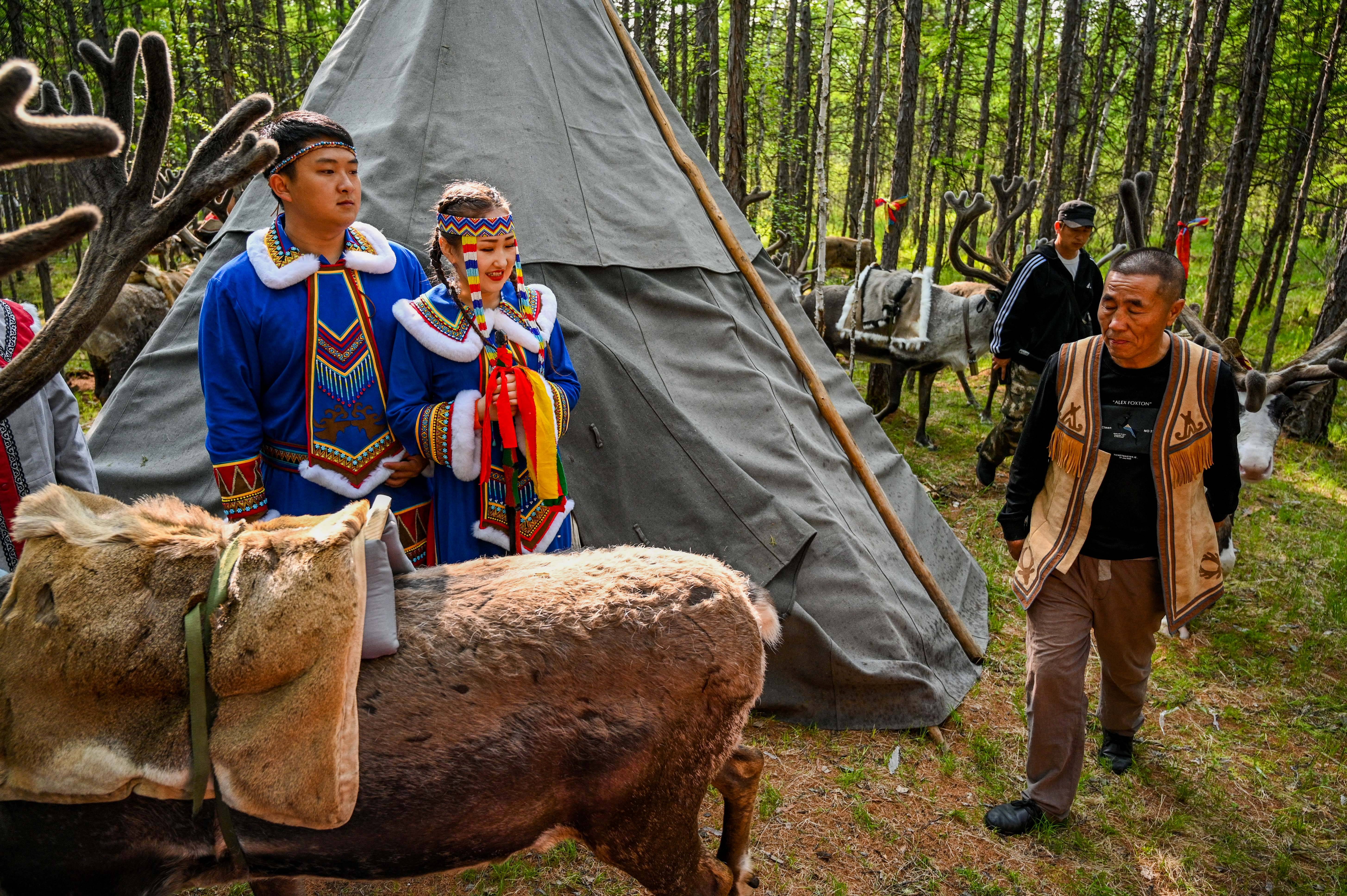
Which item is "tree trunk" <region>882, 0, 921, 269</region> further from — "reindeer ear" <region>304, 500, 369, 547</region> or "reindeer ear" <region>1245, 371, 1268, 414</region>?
"reindeer ear" <region>304, 500, 369, 547</region>

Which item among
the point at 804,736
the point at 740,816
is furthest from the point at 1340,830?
the point at 740,816

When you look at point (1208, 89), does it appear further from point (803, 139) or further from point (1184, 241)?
point (803, 139)

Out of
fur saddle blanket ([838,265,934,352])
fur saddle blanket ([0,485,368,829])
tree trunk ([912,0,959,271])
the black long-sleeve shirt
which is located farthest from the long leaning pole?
tree trunk ([912,0,959,271])

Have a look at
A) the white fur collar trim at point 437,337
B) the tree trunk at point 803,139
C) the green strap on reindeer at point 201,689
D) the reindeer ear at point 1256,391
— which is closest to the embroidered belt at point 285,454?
the white fur collar trim at point 437,337

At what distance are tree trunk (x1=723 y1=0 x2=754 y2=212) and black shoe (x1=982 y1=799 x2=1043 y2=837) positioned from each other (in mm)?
5457

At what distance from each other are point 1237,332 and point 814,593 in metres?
9.28

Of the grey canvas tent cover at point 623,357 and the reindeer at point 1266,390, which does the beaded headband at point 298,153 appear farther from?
the reindeer at point 1266,390

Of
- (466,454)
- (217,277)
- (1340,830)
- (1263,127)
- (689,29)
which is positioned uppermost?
(689,29)

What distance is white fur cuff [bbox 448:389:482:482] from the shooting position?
275cm

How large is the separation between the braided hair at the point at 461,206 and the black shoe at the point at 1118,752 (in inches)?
138

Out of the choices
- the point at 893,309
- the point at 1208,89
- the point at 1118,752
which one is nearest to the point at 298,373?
the point at 1118,752

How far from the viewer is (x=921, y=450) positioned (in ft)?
28.7

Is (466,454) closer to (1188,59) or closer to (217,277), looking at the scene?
(217,277)

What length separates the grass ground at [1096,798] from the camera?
10.5 ft
